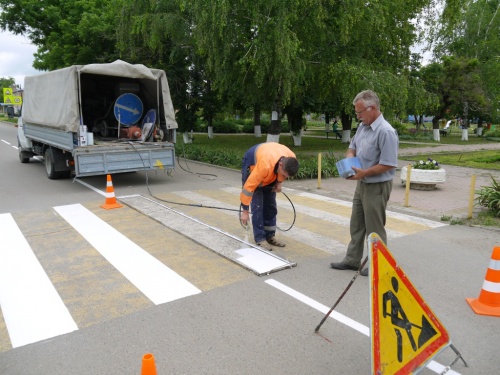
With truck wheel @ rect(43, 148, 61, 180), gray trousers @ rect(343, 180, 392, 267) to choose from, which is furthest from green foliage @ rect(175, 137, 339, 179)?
gray trousers @ rect(343, 180, 392, 267)

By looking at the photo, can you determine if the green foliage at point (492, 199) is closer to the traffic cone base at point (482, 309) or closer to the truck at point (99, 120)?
the traffic cone base at point (482, 309)

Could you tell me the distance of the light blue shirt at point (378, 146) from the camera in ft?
13.9

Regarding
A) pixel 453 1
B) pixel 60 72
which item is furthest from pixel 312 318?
pixel 453 1

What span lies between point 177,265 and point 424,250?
3.64 m

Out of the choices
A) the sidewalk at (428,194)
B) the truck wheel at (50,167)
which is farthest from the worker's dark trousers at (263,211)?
the truck wheel at (50,167)

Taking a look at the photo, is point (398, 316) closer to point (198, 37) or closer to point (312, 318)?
point (312, 318)

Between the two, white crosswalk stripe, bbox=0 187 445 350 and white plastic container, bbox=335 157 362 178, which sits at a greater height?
white plastic container, bbox=335 157 362 178

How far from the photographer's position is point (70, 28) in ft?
74.8

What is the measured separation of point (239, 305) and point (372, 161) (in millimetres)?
2160

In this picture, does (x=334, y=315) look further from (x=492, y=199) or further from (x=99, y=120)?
(x=99, y=120)

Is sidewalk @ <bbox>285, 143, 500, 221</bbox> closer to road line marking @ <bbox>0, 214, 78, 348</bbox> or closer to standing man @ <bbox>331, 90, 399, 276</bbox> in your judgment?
standing man @ <bbox>331, 90, 399, 276</bbox>

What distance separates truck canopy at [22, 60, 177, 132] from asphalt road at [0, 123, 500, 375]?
3.66m

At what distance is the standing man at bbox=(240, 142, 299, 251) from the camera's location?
15.7ft

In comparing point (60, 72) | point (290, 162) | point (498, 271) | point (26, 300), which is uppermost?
point (60, 72)
